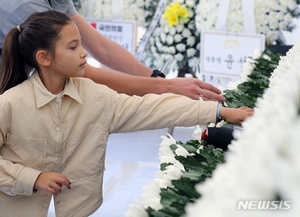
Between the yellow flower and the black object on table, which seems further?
the yellow flower

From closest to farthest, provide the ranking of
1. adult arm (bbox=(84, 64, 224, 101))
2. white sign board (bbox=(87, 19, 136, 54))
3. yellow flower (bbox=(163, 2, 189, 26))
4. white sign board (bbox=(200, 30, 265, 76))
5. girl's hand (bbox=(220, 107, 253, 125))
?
girl's hand (bbox=(220, 107, 253, 125))
adult arm (bbox=(84, 64, 224, 101))
white sign board (bbox=(200, 30, 265, 76))
yellow flower (bbox=(163, 2, 189, 26))
white sign board (bbox=(87, 19, 136, 54))

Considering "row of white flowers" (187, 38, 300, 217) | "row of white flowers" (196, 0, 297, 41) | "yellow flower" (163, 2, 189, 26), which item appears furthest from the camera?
"yellow flower" (163, 2, 189, 26)

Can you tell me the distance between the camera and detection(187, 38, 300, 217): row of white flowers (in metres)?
0.28

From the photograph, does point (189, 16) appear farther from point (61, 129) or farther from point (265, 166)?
point (265, 166)

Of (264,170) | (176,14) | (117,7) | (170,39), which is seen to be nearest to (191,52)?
(170,39)

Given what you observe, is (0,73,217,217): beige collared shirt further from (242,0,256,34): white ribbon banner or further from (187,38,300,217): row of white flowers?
(242,0,256,34): white ribbon banner

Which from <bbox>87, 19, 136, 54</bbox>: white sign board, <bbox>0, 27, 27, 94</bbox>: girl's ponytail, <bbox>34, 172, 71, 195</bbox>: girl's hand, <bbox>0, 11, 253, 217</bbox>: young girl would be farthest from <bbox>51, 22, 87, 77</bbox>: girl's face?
<bbox>87, 19, 136, 54</bbox>: white sign board

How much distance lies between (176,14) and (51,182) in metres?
2.20

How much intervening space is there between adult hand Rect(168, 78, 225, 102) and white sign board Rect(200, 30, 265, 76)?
4.55ft

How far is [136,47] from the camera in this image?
11.2 ft

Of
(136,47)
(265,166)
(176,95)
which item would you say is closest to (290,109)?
(265,166)

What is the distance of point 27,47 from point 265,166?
1.16 m

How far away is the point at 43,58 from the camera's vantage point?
1.27 metres

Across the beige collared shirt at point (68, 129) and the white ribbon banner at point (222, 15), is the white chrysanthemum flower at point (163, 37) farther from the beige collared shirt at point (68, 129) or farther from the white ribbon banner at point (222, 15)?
the beige collared shirt at point (68, 129)
